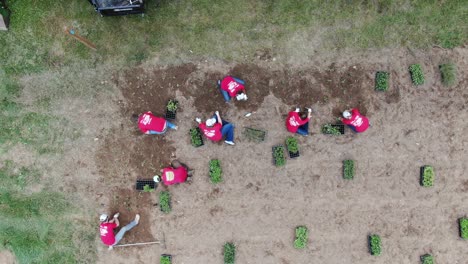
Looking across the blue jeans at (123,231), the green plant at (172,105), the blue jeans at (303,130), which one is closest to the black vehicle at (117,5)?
the green plant at (172,105)

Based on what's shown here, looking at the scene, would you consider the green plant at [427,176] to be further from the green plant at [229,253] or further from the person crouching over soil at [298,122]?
the green plant at [229,253]

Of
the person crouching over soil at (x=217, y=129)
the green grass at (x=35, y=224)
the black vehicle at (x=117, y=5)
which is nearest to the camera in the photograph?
the black vehicle at (x=117, y=5)

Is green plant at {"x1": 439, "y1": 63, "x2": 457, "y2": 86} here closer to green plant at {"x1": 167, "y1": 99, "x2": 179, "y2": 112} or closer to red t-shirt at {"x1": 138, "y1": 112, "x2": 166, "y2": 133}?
green plant at {"x1": 167, "y1": 99, "x2": 179, "y2": 112}

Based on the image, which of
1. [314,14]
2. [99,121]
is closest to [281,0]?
[314,14]

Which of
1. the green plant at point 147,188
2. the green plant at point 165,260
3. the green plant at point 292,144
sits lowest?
the green plant at point 165,260

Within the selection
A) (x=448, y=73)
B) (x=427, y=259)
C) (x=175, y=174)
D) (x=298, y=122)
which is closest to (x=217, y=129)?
(x=175, y=174)
